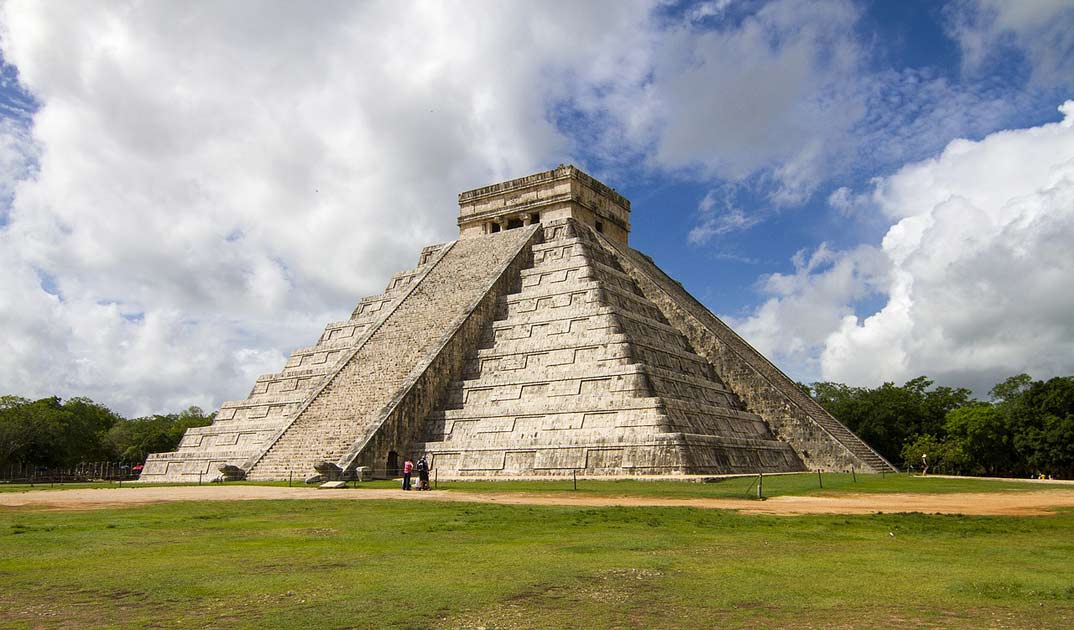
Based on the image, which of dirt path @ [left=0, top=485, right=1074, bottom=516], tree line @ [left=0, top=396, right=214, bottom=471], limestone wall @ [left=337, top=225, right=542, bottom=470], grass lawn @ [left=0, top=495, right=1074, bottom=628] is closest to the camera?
grass lawn @ [left=0, top=495, right=1074, bottom=628]

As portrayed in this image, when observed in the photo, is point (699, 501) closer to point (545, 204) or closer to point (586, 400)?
point (586, 400)

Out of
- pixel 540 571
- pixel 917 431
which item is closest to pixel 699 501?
pixel 540 571

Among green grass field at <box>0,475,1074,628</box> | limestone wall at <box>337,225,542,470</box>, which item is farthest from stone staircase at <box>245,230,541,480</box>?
green grass field at <box>0,475,1074,628</box>

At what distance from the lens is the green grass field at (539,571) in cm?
569

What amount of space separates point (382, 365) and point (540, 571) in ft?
68.8

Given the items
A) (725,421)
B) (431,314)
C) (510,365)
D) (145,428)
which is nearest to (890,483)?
(725,421)

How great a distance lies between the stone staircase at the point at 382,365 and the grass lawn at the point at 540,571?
481 inches

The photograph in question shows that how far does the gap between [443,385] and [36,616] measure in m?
21.0

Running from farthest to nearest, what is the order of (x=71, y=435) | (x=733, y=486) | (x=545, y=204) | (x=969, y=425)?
(x=71, y=435) < (x=969, y=425) < (x=545, y=204) < (x=733, y=486)

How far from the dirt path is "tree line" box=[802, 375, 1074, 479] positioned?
2339 cm

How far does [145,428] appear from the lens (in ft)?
219

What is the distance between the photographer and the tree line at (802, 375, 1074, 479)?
39.4 m

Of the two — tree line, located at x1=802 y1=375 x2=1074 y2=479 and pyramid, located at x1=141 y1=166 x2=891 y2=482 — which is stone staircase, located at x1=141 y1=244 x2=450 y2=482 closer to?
pyramid, located at x1=141 y1=166 x2=891 y2=482

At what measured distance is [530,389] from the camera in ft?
81.9
